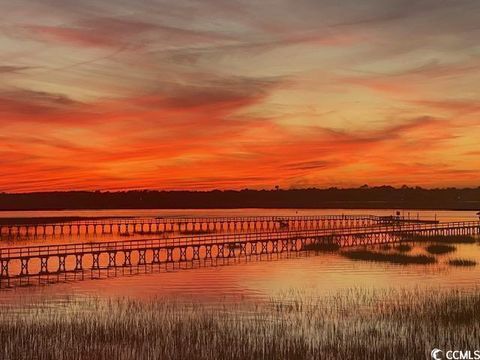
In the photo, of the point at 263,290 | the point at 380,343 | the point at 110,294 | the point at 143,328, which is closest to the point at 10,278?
the point at 110,294

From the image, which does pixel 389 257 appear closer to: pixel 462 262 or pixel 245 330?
pixel 462 262

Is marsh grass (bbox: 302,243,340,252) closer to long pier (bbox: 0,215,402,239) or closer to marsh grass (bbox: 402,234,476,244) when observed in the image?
marsh grass (bbox: 402,234,476,244)

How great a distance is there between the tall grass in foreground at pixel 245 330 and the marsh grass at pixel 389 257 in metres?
30.2

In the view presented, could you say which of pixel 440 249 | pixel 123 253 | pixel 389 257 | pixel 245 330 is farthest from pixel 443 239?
pixel 245 330

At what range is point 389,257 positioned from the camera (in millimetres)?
73938

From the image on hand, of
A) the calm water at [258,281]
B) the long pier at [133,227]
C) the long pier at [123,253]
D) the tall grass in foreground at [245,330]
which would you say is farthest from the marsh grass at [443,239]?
the tall grass in foreground at [245,330]

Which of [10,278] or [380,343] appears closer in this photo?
[380,343]

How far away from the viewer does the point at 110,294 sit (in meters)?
46.3

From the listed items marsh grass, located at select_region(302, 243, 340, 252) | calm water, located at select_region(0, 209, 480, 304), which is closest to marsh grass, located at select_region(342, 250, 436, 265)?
calm water, located at select_region(0, 209, 480, 304)

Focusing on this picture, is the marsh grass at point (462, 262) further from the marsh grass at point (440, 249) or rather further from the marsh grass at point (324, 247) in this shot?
the marsh grass at point (324, 247)

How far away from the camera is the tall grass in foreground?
24109 mm

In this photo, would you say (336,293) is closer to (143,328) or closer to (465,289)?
(465,289)

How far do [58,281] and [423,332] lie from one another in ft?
114

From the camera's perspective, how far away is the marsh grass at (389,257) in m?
69.4
